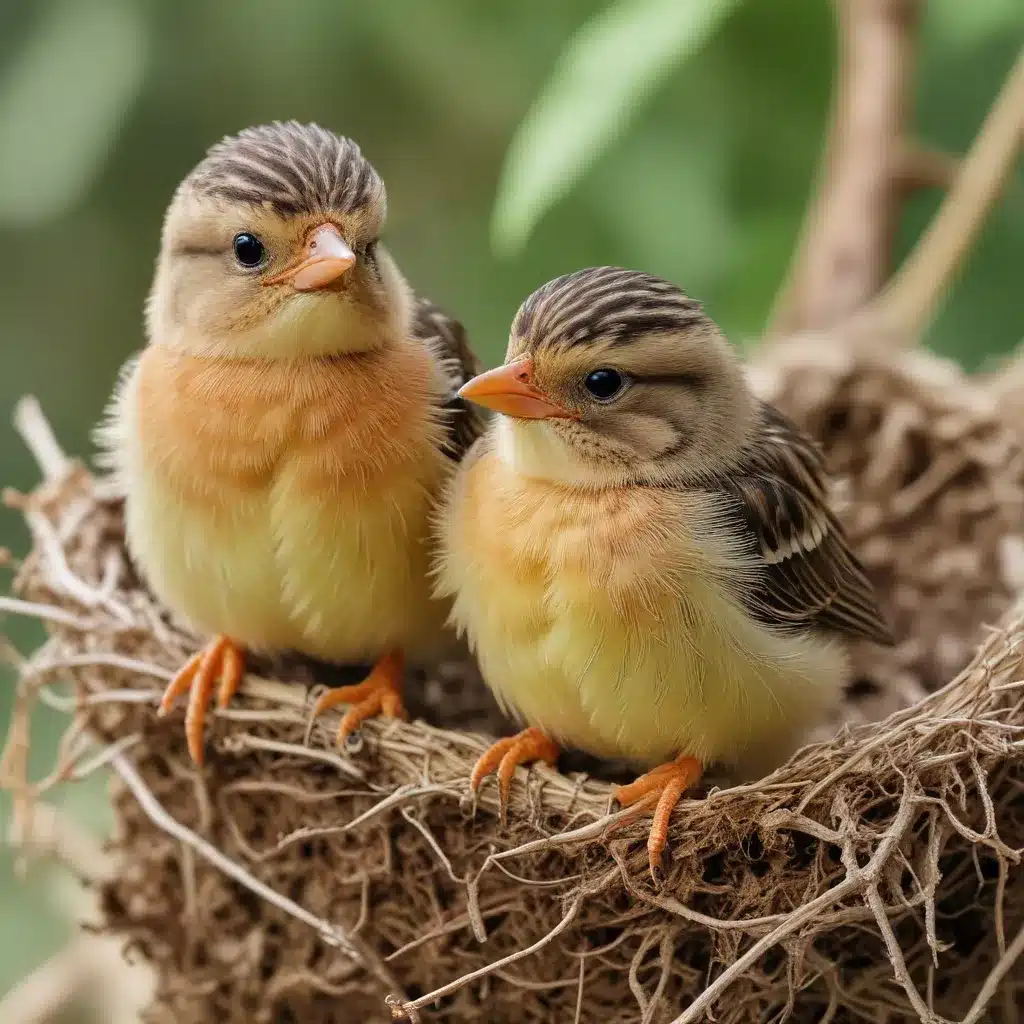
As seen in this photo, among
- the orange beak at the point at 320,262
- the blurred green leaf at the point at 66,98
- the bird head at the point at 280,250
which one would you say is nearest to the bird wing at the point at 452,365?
the bird head at the point at 280,250

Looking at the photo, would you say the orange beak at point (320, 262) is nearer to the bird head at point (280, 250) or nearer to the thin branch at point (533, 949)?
the bird head at point (280, 250)

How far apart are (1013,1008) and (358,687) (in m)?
1.24

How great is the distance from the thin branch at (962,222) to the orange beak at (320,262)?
5.74ft

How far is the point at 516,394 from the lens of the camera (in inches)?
83.7

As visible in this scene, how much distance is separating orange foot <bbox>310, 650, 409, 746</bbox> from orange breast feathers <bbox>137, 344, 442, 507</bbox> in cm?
37

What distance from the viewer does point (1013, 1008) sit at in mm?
2252

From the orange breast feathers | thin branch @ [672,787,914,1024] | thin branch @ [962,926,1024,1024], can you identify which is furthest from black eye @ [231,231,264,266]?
thin branch @ [962,926,1024,1024]

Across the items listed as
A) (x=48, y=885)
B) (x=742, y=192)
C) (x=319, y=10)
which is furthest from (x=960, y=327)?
(x=48, y=885)

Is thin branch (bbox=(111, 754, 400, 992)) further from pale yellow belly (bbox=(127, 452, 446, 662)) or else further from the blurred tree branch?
the blurred tree branch

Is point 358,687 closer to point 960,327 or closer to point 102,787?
point 102,787

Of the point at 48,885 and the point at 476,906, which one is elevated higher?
the point at 476,906

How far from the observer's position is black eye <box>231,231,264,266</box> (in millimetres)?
2268

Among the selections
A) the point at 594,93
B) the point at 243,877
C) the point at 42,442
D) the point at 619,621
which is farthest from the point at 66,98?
the point at 619,621

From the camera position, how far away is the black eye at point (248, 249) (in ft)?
7.44
